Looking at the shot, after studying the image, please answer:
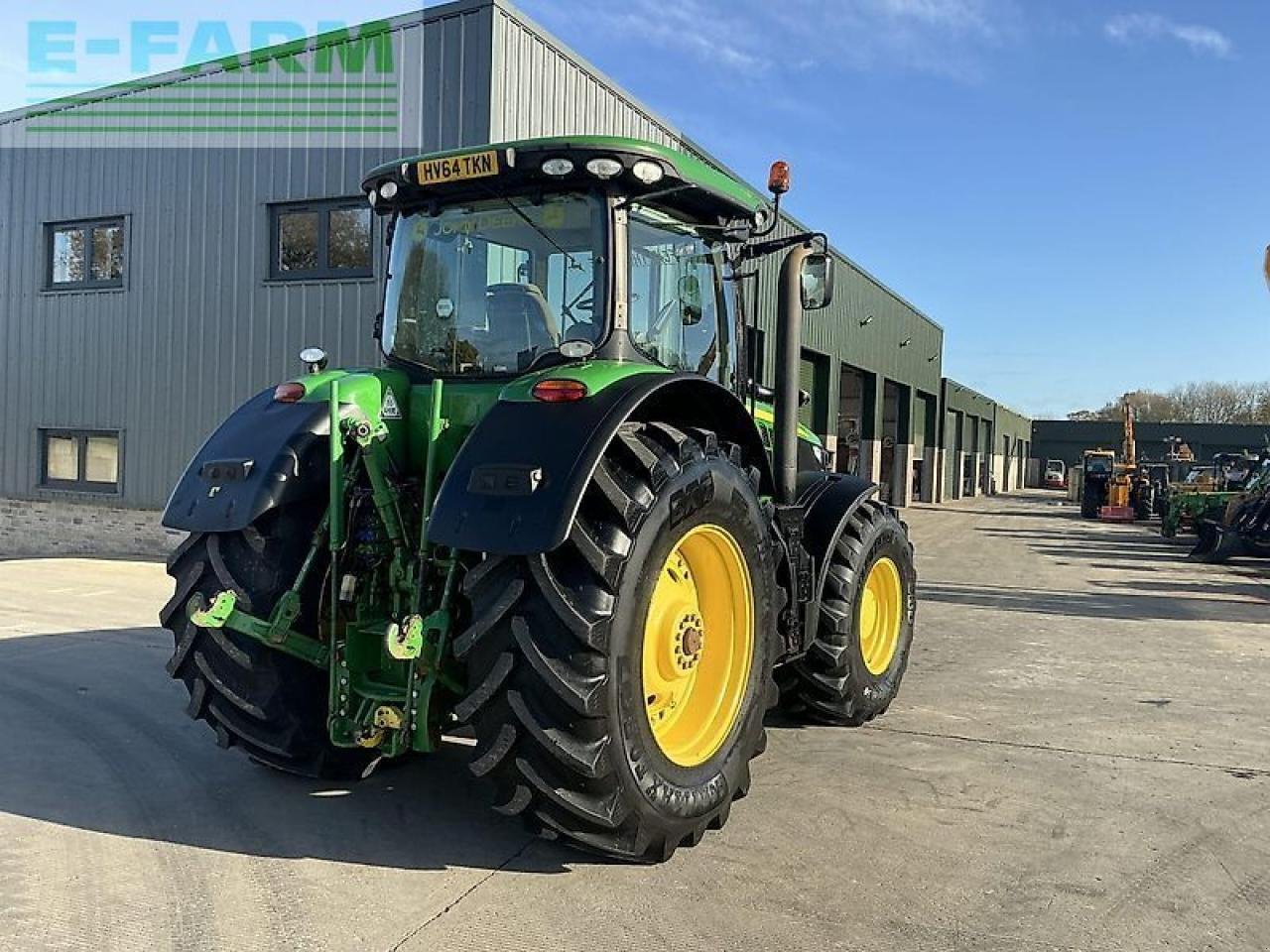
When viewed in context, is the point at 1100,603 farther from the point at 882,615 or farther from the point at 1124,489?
the point at 1124,489

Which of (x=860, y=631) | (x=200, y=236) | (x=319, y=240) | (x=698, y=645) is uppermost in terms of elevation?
(x=200, y=236)

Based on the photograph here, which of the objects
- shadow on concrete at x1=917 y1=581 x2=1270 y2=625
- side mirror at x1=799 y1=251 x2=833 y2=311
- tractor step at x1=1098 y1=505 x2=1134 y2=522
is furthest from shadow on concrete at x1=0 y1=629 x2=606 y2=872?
tractor step at x1=1098 y1=505 x2=1134 y2=522

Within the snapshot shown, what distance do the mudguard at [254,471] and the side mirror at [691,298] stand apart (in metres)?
1.65

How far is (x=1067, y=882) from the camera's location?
356 cm

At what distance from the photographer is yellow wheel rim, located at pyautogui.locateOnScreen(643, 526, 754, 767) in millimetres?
3768

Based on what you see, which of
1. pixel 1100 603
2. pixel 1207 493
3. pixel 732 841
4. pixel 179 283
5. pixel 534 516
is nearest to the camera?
pixel 534 516

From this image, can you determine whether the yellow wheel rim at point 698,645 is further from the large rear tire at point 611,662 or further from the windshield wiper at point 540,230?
the windshield wiper at point 540,230

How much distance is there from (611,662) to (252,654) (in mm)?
1587

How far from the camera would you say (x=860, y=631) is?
577 cm

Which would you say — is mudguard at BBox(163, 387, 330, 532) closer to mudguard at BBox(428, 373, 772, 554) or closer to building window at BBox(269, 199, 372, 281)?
mudguard at BBox(428, 373, 772, 554)

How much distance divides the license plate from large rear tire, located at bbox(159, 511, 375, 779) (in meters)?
1.52

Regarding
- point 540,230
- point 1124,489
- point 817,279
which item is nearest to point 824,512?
point 817,279

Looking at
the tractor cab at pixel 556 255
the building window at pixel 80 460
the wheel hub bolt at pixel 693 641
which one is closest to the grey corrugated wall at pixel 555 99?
the tractor cab at pixel 556 255

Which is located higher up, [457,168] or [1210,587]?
[457,168]
